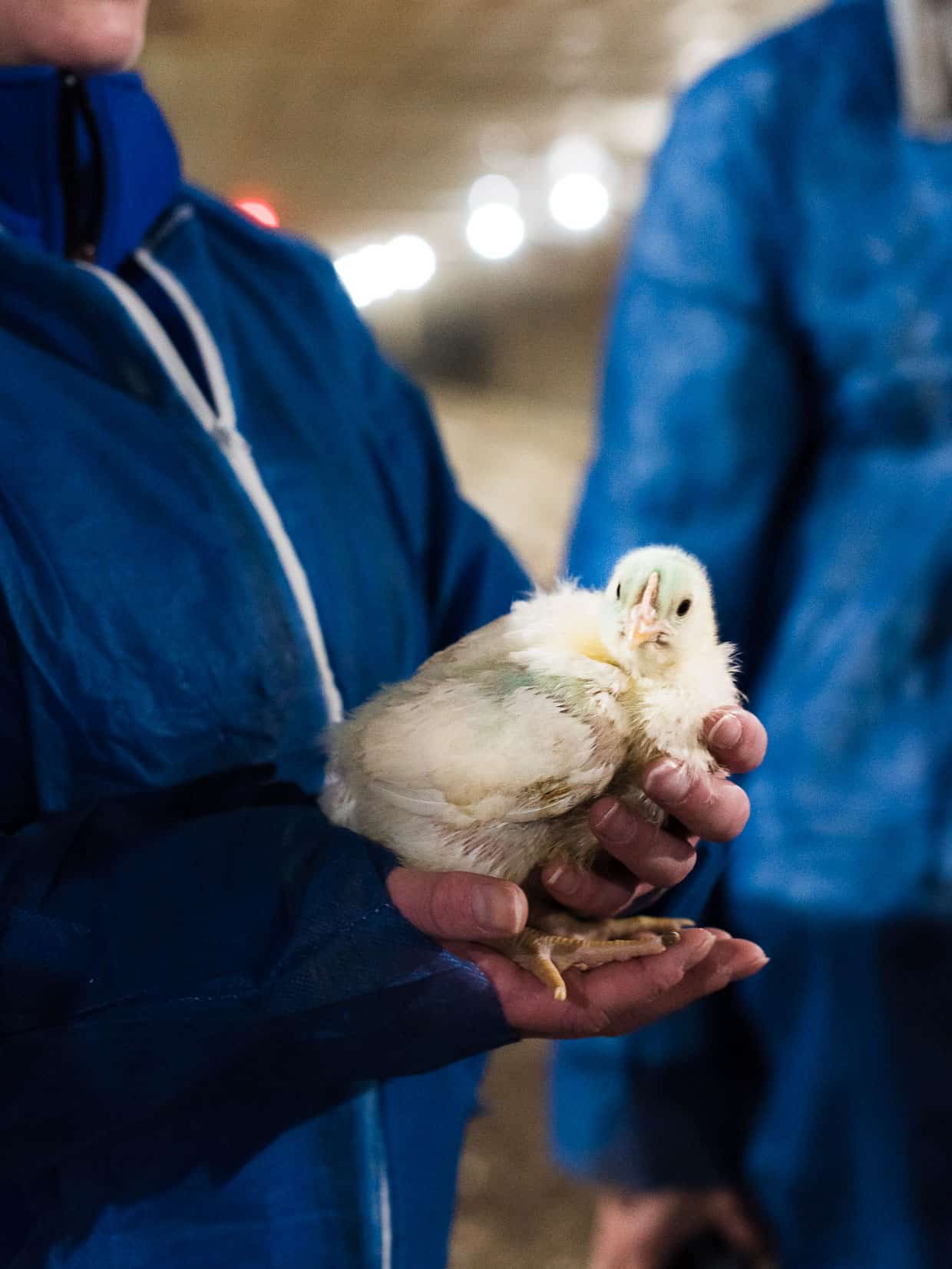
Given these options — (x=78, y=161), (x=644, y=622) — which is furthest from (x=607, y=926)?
(x=78, y=161)

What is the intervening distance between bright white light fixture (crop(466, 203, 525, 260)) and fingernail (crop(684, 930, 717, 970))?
0.46 m

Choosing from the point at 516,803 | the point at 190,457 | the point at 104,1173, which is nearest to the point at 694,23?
the point at 190,457

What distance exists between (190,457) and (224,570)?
0.17ft

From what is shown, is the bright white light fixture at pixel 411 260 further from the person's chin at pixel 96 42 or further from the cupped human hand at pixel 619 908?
the cupped human hand at pixel 619 908

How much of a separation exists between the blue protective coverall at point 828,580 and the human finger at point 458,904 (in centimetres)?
50

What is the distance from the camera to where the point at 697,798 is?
0.36 metres

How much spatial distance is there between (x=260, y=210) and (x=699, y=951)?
0.49 m

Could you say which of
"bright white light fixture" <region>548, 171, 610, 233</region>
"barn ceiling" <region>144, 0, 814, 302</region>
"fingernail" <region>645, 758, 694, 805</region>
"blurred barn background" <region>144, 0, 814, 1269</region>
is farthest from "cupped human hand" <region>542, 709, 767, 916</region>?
"bright white light fixture" <region>548, 171, 610, 233</region>

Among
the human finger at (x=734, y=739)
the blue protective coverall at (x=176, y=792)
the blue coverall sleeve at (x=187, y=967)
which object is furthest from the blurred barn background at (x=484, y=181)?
the human finger at (x=734, y=739)

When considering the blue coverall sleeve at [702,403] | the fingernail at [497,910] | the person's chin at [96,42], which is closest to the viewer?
the fingernail at [497,910]

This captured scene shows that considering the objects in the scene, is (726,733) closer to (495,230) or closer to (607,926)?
(607,926)

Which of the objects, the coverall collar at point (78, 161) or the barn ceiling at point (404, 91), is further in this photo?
the barn ceiling at point (404, 91)

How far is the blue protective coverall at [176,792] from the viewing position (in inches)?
15.4

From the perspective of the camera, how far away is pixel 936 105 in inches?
30.8
